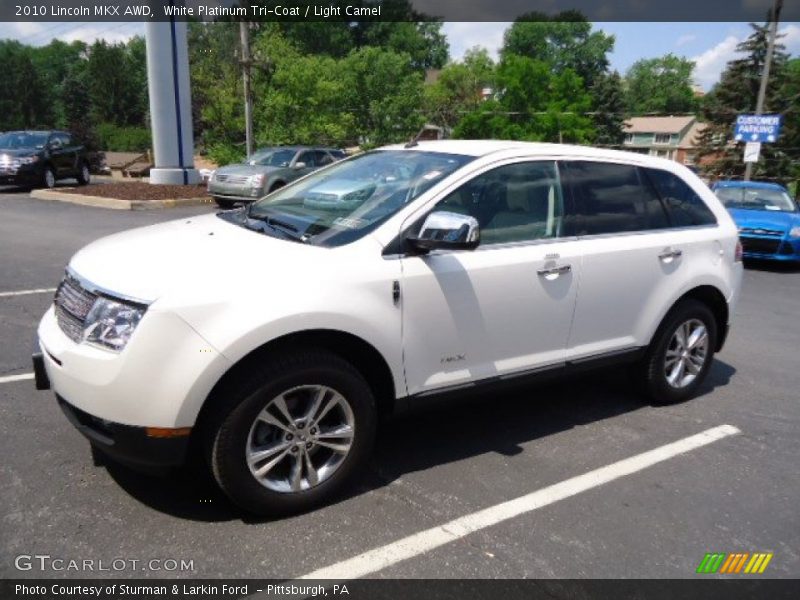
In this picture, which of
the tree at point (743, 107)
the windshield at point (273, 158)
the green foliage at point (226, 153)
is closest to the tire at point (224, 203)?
the windshield at point (273, 158)

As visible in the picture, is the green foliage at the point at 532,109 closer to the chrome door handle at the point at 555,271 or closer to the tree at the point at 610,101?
the tree at the point at 610,101

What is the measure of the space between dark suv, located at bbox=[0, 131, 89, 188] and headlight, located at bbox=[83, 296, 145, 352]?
17.2m

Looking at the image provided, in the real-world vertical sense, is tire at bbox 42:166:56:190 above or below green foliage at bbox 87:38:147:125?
below

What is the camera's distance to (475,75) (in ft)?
209

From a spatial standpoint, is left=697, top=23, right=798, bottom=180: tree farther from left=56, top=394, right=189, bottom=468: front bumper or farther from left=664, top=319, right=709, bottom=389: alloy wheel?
left=56, top=394, right=189, bottom=468: front bumper

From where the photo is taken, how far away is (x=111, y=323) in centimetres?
271

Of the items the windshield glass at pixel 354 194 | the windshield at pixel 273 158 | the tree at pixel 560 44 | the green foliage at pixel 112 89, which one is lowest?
the windshield at pixel 273 158

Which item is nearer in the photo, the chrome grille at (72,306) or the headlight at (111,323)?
the headlight at (111,323)

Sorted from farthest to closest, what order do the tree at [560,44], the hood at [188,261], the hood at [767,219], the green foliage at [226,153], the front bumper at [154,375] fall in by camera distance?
the tree at [560,44]
the green foliage at [226,153]
the hood at [767,219]
the hood at [188,261]
the front bumper at [154,375]

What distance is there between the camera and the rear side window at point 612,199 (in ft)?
13.1

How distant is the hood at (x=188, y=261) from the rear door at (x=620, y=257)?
5.75 ft

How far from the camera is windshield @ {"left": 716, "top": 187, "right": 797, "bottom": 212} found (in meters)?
11.9

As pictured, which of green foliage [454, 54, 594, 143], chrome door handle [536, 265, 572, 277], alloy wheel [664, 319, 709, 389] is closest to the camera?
chrome door handle [536, 265, 572, 277]

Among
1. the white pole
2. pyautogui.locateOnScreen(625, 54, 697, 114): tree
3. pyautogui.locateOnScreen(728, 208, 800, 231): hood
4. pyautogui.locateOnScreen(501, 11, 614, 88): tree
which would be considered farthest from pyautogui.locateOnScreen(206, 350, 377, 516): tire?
pyautogui.locateOnScreen(625, 54, 697, 114): tree
